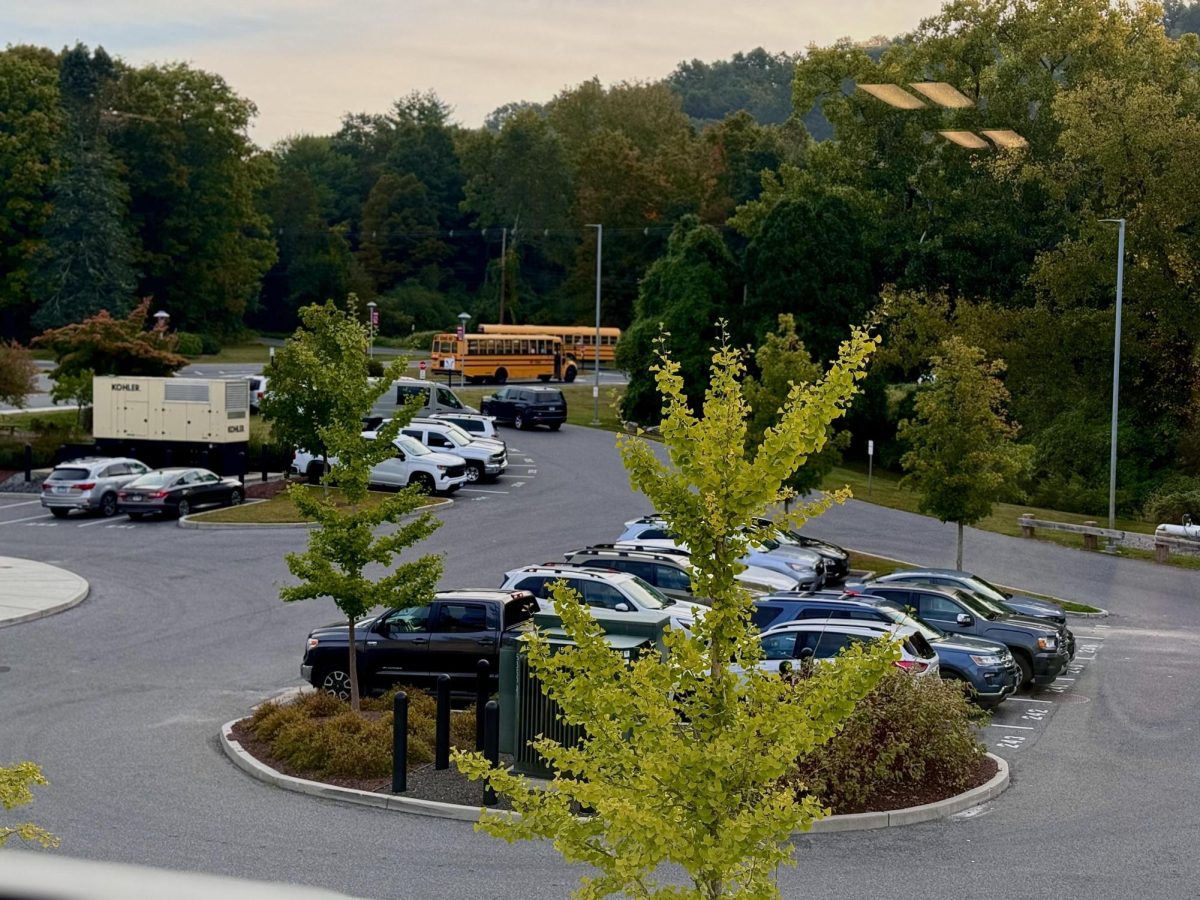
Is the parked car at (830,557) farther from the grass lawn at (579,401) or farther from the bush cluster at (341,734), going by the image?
the grass lawn at (579,401)

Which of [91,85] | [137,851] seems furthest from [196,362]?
[137,851]

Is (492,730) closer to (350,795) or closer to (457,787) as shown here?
(457,787)

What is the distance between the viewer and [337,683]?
20.2 metres

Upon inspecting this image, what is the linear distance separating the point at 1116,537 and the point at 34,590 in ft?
89.6

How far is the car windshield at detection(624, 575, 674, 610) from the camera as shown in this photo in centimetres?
2281

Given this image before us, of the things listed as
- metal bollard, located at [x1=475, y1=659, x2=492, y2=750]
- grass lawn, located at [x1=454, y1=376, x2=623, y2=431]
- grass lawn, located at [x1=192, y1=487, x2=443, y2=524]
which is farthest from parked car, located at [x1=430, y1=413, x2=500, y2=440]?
metal bollard, located at [x1=475, y1=659, x2=492, y2=750]

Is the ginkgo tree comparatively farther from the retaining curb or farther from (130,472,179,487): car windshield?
(130,472,179,487): car windshield

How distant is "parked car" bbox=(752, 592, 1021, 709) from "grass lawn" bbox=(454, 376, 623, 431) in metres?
35.4

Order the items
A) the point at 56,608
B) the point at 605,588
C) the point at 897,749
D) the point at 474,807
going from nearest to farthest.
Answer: the point at 474,807
the point at 897,749
the point at 605,588
the point at 56,608

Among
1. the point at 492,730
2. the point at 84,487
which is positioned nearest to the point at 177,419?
the point at 84,487

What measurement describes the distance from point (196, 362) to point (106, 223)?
30.1 feet

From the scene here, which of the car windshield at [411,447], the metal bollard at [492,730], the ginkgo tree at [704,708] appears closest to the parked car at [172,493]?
the car windshield at [411,447]

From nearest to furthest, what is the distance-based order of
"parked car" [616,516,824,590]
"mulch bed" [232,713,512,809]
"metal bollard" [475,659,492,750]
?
"mulch bed" [232,713,512,809]
"metal bollard" [475,659,492,750]
"parked car" [616,516,824,590]

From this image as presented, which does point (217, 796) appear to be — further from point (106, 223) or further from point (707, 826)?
point (106, 223)
